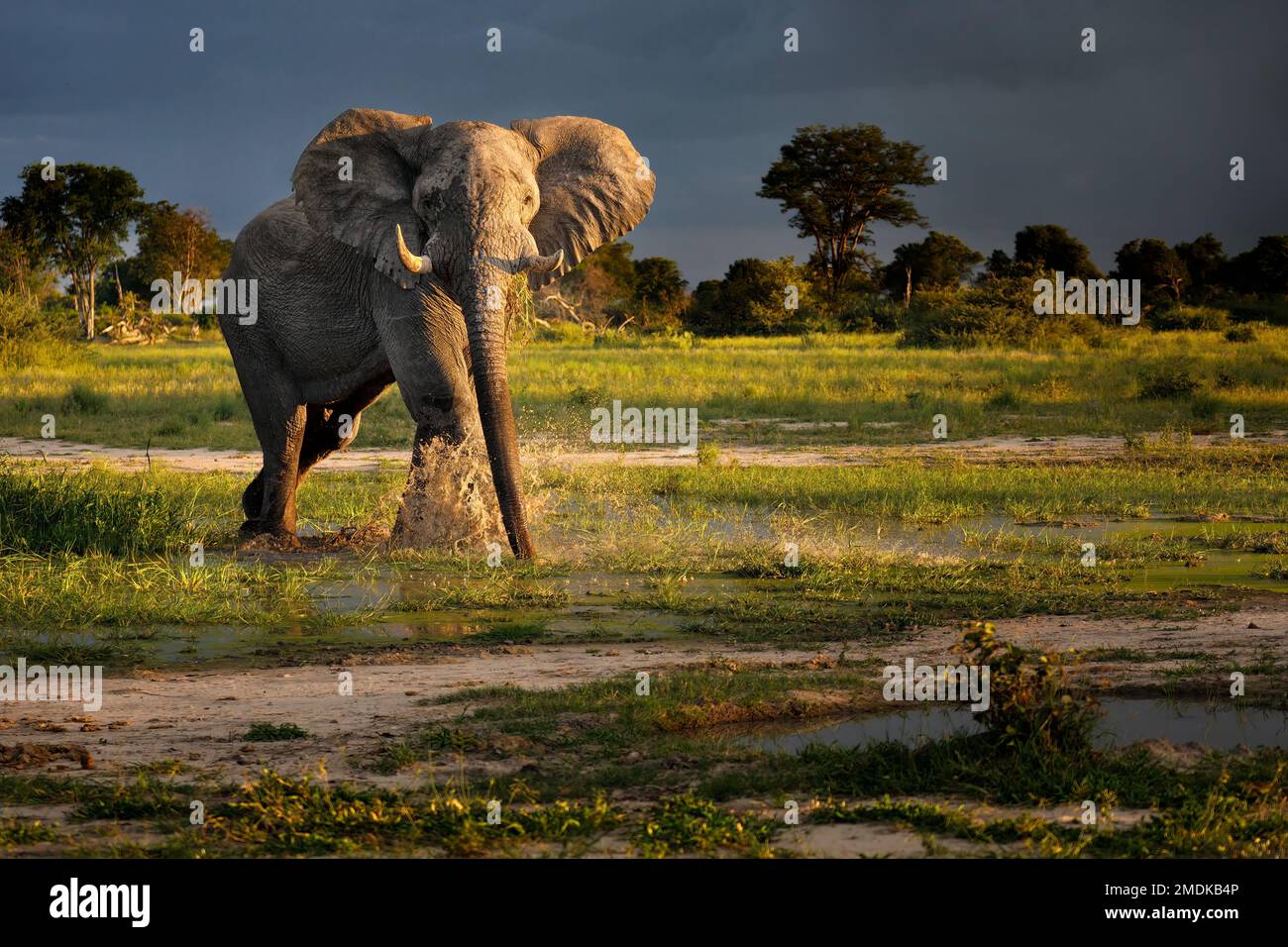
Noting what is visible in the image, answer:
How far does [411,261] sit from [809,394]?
1315 cm

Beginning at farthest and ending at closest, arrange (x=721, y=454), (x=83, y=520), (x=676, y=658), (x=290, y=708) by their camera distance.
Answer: (x=721, y=454), (x=83, y=520), (x=676, y=658), (x=290, y=708)

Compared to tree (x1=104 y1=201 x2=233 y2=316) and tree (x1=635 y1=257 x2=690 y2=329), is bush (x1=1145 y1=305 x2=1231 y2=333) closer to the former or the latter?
tree (x1=635 y1=257 x2=690 y2=329)

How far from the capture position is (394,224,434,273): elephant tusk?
9.38 meters

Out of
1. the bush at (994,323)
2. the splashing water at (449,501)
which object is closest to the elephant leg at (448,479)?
the splashing water at (449,501)

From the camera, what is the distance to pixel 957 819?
4809 mm

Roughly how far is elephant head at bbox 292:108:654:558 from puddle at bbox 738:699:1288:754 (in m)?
3.80

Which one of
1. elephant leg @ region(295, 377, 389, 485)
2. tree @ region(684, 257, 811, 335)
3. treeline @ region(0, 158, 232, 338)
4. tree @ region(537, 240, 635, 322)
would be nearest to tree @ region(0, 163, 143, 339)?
treeline @ region(0, 158, 232, 338)

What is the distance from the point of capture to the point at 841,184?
5550 cm

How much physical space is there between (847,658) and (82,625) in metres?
4.14

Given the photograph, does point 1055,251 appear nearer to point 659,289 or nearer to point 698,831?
point 659,289

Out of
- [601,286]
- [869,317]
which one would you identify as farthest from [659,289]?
[869,317]

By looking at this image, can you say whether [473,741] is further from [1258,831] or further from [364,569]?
[364,569]

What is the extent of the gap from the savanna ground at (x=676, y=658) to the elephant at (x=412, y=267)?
2.75 ft
